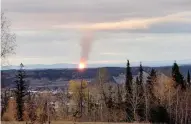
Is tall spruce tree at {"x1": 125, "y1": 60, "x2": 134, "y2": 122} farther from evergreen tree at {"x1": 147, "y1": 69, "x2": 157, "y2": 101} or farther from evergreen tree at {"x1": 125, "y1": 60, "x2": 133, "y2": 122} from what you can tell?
evergreen tree at {"x1": 147, "y1": 69, "x2": 157, "y2": 101}

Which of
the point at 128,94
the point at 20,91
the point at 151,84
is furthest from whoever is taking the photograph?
the point at 151,84

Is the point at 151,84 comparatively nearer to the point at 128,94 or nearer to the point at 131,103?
the point at 128,94

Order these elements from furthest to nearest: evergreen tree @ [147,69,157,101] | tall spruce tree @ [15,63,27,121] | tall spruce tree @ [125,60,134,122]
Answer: evergreen tree @ [147,69,157,101] < tall spruce tree @ [125,60,134,122] < tall spruce tree @ [15,63,27,121]

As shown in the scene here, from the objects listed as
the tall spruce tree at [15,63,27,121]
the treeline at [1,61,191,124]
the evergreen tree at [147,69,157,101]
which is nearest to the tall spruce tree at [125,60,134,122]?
the treeline at [1,61,191,124]

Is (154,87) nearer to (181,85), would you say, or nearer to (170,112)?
(181,85)

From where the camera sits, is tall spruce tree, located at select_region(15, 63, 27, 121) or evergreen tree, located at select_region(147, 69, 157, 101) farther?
evergreen tree, located at select_region(147, 69, 157, 101)

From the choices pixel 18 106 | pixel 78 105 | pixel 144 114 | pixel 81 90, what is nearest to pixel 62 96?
pixel 81 90

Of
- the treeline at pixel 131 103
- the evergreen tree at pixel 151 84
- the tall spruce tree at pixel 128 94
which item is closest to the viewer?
the treeline at pixel 131 103

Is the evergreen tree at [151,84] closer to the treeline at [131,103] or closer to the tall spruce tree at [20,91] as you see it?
the treeline at [131,103]

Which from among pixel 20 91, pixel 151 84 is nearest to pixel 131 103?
pixel 151 84

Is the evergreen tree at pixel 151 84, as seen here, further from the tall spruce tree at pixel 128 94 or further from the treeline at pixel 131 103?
the tall spruce tree at pixel 128 94

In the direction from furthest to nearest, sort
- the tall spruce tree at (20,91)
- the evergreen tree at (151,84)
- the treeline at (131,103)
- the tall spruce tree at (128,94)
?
the evergreen tree at (151,84) → the tall spruce tree at (128,94) → the treeline at (131,103) → the tall spruce tree at (20,91)

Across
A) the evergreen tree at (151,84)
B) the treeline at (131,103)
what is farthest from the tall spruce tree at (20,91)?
the evergreen tree at (151,84)

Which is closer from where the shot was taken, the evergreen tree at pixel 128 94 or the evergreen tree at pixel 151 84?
the evergreen tree at pixel 128 94
